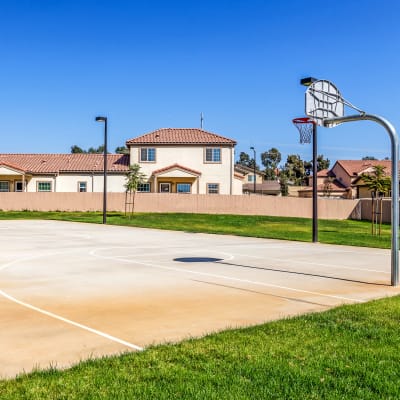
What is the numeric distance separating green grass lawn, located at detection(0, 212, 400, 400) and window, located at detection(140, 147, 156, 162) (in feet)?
146

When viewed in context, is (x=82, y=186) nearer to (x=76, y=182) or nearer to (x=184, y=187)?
(x=76, y=182)

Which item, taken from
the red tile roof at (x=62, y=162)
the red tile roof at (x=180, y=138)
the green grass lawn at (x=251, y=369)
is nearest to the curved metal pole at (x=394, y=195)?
the green grass lawn at (x=251, y=369)

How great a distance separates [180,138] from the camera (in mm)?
50906

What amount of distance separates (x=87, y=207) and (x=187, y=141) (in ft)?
38.9

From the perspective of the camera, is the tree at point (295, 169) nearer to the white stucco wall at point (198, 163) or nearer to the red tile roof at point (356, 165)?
the red tile roof at point (356, 165)

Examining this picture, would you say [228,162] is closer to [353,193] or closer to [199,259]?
[353,193]

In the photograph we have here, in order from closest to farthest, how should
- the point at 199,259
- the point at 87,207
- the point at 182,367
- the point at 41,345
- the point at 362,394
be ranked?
the point at 362,394 → the point at 182,367 → the point at 41,345 → the point at 199,259 → the point at 87,207

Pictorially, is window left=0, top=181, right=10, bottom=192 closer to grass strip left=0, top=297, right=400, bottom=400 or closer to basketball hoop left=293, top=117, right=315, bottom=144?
basketball hoop left=293, top=117, right=315, bottom=144

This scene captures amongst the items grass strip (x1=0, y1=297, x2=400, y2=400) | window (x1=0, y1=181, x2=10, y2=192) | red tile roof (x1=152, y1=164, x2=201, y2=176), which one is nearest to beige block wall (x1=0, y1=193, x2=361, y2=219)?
red tile roof (x1=152, y1=164, x2=201, y2=176)

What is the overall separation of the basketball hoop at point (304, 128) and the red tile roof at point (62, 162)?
1295 inches

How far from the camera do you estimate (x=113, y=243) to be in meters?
19.2

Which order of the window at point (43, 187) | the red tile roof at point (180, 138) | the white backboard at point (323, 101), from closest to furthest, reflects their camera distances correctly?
the white backboard at point (323, 101) → the red tile roof at point (180, 138) → the window at point (43, 187)

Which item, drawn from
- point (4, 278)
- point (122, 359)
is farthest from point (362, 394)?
point (4, 278)

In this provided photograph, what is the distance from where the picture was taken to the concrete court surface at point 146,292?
5992 mm
